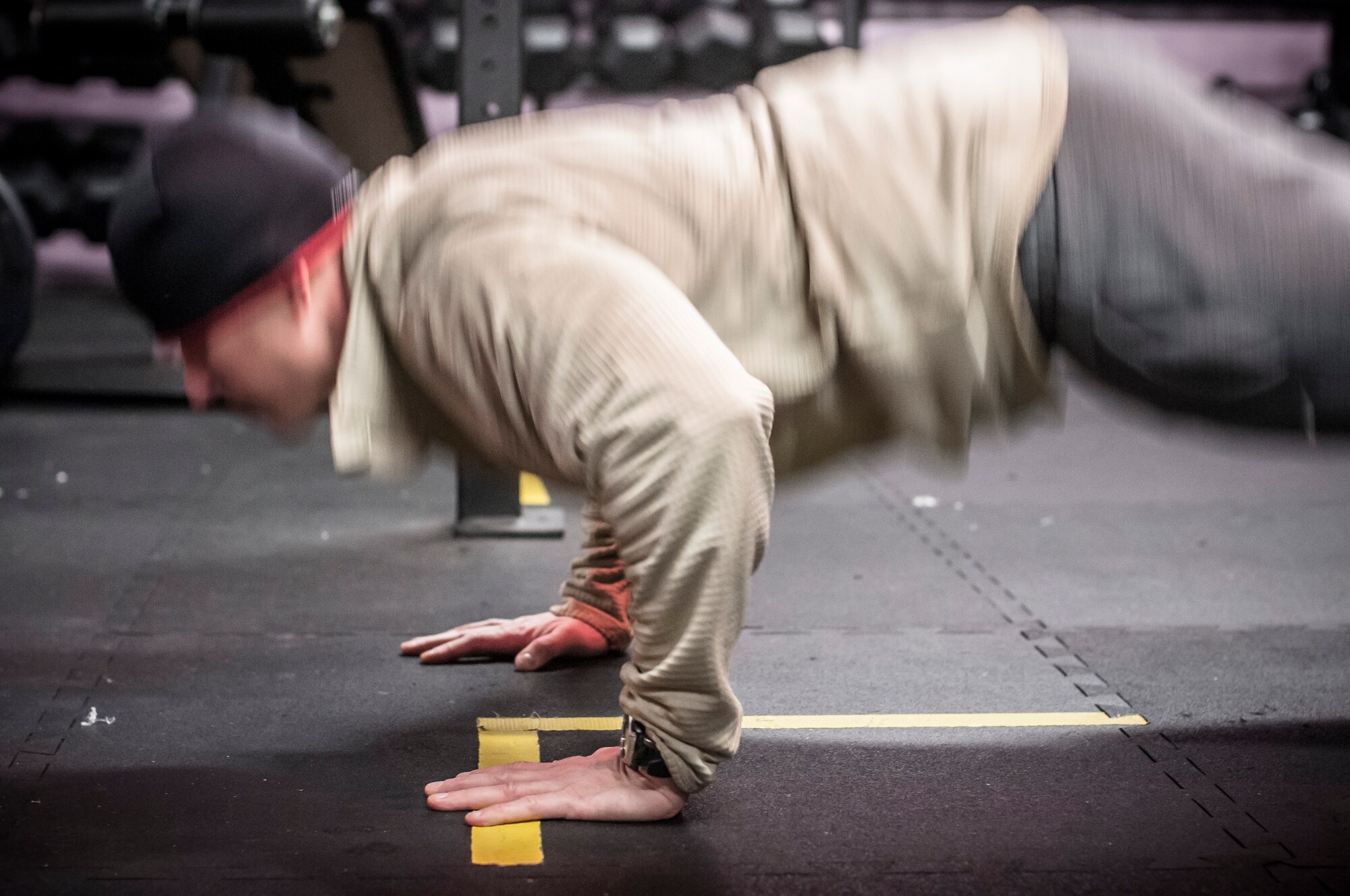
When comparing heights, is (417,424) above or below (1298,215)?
below

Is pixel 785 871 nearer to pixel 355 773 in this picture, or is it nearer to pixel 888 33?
pixel 355 773

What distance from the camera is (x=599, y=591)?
7.70ft

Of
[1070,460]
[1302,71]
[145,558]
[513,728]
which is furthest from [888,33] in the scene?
[513,728]

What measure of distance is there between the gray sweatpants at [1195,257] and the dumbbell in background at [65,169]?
6.05m

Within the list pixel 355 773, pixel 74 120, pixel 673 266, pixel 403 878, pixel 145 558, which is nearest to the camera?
pixel 673 266

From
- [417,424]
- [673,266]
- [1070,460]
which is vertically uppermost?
[673,266]

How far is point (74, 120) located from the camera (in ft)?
25.7

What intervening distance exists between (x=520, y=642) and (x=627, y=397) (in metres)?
1.15

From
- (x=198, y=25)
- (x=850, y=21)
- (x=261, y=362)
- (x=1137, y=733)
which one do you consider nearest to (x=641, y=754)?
(x=261, y=362)

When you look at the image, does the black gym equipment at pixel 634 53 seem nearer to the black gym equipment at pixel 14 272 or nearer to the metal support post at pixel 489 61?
the black gym equipment at pixel 14 272

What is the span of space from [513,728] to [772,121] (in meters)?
1.06

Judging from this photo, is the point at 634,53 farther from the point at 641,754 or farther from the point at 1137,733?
the point at 641,754

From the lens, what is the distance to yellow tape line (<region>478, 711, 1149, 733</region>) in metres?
2.09

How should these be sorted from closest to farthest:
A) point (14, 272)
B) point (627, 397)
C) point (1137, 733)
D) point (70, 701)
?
1. point (627, 397)
2. point (1137, 733)
3. point (70, 701)
4. point (14, 272)
